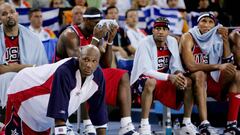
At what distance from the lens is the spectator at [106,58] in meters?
6.51

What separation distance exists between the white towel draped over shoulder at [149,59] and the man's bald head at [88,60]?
1981mm

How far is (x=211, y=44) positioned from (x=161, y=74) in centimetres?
84

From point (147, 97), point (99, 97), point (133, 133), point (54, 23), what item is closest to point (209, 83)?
point (147, 97)

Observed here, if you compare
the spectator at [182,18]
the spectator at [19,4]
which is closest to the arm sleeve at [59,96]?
the spectator at [19,4]

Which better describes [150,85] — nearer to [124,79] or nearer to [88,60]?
[124,79]

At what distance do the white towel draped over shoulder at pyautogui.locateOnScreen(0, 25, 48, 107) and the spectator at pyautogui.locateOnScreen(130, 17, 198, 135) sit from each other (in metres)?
1.10

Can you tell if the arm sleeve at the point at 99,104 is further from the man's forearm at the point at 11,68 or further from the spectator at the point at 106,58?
the man's forearm at the point at 11,68

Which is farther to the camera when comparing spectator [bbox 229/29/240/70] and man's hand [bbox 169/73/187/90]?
spectator [bbox 229/29/240/70]

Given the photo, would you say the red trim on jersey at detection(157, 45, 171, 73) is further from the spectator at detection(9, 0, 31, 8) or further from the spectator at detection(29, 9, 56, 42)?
the spectator at detection(9, 0, 31, 8)

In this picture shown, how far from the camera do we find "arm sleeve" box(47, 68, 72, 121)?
5238 millimetres

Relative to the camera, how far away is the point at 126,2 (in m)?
11.0

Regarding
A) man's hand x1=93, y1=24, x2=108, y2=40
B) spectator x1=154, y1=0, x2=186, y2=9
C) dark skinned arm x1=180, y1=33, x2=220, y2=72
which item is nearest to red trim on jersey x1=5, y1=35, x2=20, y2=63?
man's hand x1=93, y1=24, x2=108, y2=40

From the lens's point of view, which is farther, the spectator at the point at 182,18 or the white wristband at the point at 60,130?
the spectator at the point at 182,18

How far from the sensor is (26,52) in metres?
7.22
